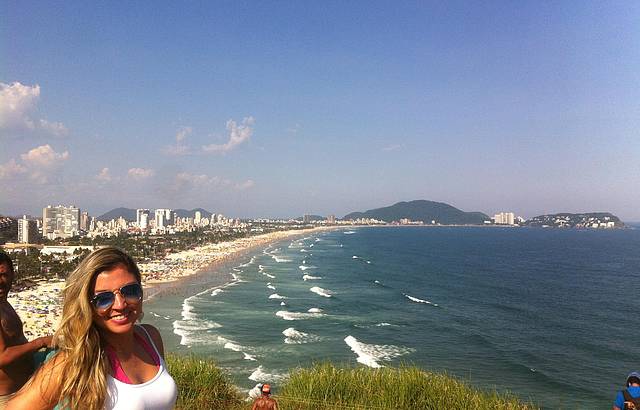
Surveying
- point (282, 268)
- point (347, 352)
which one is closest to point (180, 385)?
point (347, 352)

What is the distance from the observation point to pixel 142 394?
6.15 ft

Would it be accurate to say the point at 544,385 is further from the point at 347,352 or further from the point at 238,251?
the point at 238,251

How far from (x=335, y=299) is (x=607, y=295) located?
25854mm

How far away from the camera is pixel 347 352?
1008 inches

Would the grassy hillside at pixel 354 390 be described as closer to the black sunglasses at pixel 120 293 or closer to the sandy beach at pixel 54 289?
the sandy beach at pixel 54 289

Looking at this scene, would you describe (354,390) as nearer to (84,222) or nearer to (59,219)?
(59,219)

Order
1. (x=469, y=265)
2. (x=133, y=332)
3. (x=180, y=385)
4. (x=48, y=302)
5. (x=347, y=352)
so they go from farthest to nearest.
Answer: (x=469, y=265), (x=48, y=302), (x=347, y=352), (x=180, y=385), (x=133, y=332)

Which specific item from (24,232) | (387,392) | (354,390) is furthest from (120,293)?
(24,232)

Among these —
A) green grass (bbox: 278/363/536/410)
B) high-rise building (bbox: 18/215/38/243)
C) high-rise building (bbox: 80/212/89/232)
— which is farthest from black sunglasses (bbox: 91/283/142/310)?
high-rise building (bbox: 80/212/89/232)

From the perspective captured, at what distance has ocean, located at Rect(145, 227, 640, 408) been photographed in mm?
23719

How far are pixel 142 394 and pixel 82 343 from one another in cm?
31

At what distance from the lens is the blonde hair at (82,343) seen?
1.71m

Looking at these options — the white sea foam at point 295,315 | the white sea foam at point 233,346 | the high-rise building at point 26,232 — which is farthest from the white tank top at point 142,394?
the high-rise building at point 26,232

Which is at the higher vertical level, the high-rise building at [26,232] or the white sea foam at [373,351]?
the high-rise building at [26,232]
